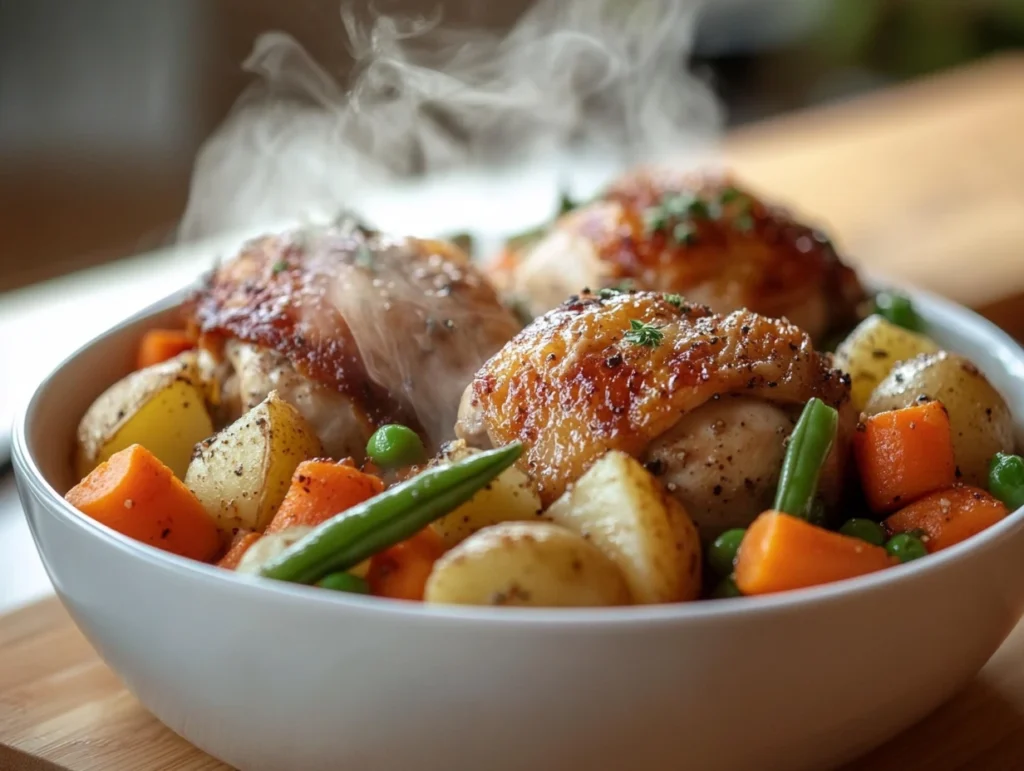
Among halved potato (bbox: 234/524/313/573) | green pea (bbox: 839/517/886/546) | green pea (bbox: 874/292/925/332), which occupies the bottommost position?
green pea (bbox: 874/292/925/332)

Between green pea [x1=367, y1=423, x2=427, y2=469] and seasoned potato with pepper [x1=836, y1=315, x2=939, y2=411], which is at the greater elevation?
green pea [x1=367, y1=423, x2=427, y2=469]

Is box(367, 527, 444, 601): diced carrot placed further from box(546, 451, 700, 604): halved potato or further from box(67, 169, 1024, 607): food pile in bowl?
box(546, 451, 700, 604): halved potato

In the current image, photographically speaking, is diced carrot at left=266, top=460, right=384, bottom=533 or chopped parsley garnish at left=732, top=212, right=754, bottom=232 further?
chopped parsley garnish at left=732, top=212, right=754, bottom=232

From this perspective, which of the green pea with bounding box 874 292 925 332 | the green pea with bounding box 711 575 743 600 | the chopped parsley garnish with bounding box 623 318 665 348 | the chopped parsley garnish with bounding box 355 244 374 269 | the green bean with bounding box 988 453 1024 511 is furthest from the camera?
the green pea with bounding box 874 292 925 332

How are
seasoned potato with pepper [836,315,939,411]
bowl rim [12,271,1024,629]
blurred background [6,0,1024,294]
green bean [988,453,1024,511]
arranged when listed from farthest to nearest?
blurred background [6,0,1024,294] → seasoned potato with pepper [836,315,939,411] → green bean [988,453,1024,511] → bowl rim [12,271,1024,629]

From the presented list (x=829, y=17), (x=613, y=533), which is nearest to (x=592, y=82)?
Result: (x=613, y=533)

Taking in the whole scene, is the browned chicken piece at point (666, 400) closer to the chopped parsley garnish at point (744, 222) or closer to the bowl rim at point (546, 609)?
the bowl rim at point (546, 609)

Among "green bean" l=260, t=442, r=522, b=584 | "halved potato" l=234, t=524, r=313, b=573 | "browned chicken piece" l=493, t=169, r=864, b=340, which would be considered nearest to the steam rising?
"browned chicken piece" l=493, t=169, r=864, b=340

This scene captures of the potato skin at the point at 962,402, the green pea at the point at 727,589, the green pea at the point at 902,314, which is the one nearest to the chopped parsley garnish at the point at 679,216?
the green pea at the point at 902,314
